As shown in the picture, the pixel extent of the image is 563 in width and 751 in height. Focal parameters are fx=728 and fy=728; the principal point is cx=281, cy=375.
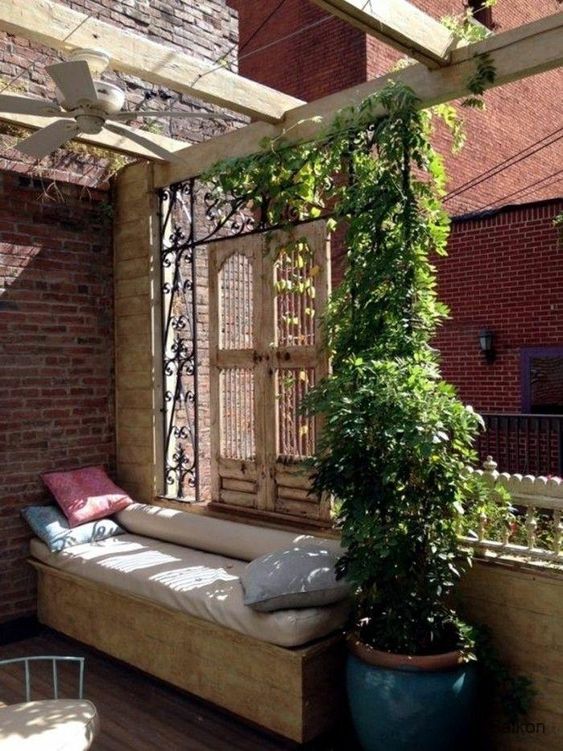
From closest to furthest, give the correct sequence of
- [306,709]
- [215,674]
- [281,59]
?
[306,709] → [215,674] → [281,59]

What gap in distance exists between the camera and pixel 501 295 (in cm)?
813

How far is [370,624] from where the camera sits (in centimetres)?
314

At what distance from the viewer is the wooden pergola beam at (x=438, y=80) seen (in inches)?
117

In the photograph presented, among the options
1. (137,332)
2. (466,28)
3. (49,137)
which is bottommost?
(137,332)

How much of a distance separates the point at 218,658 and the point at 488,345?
225 inches

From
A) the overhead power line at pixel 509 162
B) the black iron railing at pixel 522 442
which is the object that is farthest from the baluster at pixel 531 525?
the overhead power line at pixel 509 162

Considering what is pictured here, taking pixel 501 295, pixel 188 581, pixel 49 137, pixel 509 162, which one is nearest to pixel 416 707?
pixel 188 581

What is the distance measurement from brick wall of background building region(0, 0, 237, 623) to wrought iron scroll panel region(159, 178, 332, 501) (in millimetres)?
433

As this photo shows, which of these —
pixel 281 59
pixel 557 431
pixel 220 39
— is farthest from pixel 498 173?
pixel 220 39

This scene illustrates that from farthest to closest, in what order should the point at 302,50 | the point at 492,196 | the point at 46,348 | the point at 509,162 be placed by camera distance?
the point at 509,162
the point at 492,196
the point at 302,50
the point at 46,348

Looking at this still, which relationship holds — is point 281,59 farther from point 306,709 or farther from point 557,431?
point 306,709

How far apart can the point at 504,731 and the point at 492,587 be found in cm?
62

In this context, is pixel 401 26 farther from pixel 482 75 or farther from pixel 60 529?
pixel 60 529

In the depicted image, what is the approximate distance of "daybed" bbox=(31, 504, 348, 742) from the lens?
3109 millimetres
